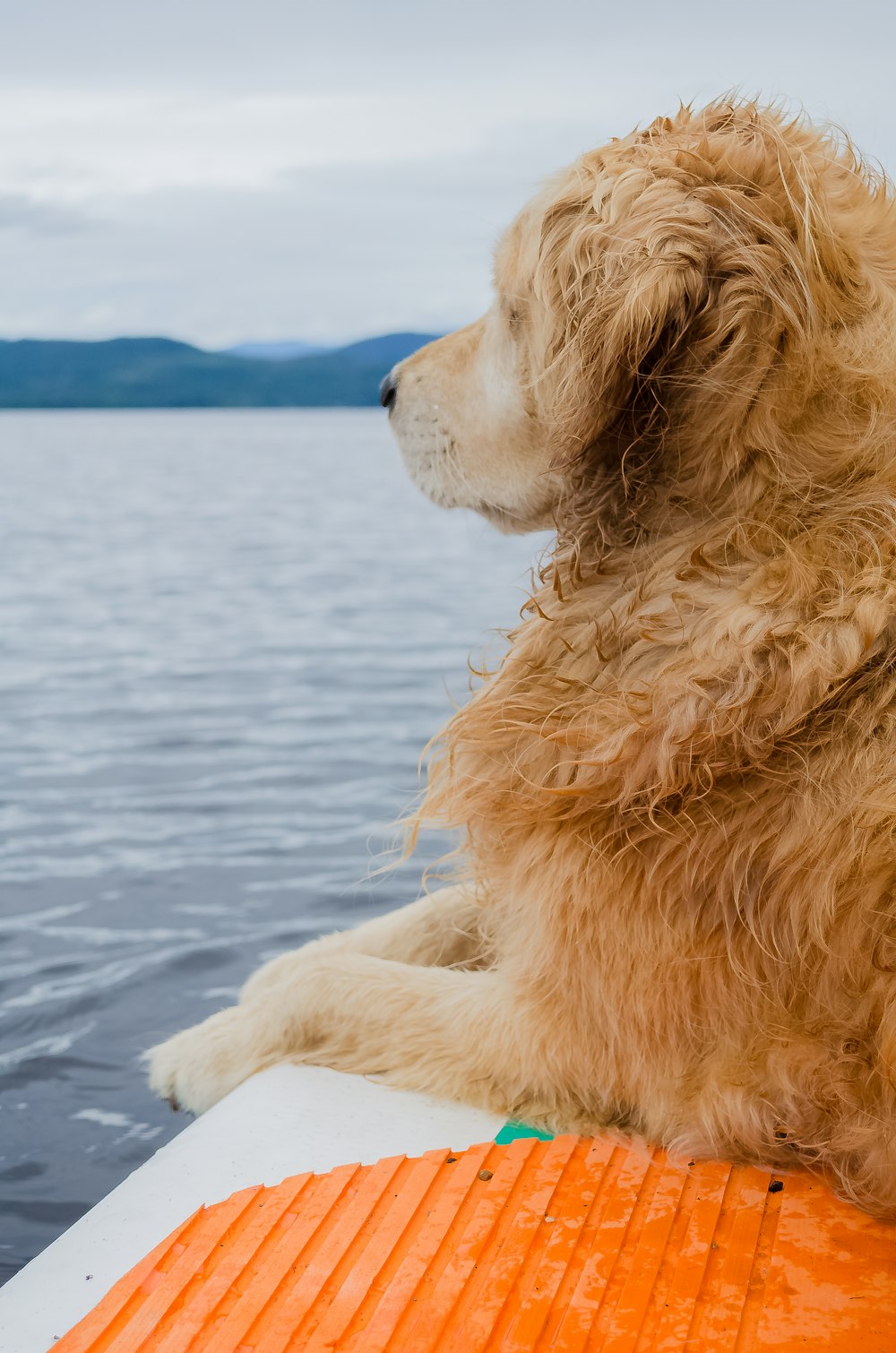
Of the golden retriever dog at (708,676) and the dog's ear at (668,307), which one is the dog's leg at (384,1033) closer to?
the golden retriever dog at (708,676)

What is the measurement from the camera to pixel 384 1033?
2.69 metres

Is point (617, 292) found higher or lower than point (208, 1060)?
higher

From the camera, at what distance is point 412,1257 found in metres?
1.90

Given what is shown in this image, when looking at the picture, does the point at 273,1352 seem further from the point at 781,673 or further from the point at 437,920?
the point at 437,920

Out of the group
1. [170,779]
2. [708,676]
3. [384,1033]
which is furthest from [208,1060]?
[170,779]

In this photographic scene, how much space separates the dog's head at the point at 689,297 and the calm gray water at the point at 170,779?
50 cm

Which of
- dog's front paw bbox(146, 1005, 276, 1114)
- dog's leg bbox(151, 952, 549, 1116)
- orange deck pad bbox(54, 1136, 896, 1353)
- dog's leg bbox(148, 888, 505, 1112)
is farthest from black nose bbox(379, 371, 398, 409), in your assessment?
orange deck pad bbox(54, 1136, 896, 1353)

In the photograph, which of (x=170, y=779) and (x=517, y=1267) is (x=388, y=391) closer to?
(x=517, y=1267)

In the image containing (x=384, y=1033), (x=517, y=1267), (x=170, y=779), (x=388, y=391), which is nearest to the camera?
(x=517, y=1267)

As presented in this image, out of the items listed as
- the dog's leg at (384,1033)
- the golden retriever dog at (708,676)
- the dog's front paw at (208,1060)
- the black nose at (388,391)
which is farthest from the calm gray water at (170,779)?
the black nose at (388,391)

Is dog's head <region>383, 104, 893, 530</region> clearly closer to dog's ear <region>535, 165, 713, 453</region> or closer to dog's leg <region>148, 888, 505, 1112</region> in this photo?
dog's ear <region>535, 165, 713, 453</region>

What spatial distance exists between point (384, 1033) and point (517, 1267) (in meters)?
0.88

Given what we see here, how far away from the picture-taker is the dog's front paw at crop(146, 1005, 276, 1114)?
289cm

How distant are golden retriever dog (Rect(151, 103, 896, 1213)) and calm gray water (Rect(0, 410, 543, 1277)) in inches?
16.5
